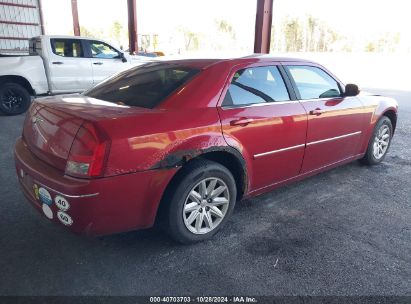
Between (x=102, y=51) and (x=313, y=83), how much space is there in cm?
652

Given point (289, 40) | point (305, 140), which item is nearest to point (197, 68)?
point (305, 140)

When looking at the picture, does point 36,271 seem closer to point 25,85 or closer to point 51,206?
point 51,206

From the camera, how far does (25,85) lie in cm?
795

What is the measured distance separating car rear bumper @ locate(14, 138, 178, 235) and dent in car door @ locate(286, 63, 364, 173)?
1.72 metres

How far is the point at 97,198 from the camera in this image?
2182 millimetres

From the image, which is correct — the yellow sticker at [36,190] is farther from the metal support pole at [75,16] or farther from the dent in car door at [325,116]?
the metal support pole at [75,16]

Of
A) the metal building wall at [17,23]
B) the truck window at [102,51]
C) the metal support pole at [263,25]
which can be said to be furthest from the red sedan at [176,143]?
the metal building wall at [17,23]

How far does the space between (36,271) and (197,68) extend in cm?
198

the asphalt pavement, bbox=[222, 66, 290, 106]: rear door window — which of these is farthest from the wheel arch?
bbox=[222, 66, 290, 106]: rear door window

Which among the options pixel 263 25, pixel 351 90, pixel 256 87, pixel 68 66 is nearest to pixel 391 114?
pixel 351 90

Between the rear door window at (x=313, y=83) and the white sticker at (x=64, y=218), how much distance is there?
2.43 m

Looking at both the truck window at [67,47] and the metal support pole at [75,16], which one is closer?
the truck window at [67,47]

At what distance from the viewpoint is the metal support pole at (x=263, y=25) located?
876 centimetres

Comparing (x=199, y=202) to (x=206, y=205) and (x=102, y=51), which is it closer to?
(x=206, y=205)
